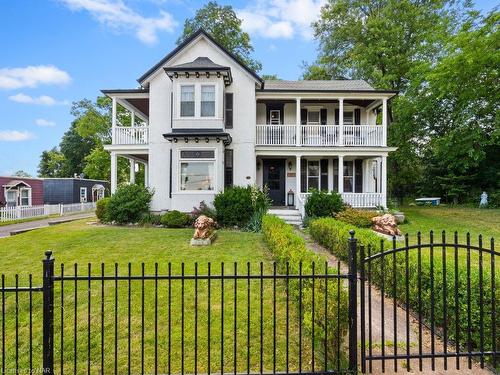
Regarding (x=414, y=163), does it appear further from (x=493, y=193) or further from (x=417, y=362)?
(x=417, y=362)

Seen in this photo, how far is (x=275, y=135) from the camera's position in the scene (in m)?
17.1

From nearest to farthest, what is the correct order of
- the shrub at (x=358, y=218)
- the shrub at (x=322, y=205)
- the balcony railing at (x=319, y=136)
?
the shrub at (x=358, y=218)
the shrub at (x=322, y=205)
the balcony railing at (x=319, y=136)

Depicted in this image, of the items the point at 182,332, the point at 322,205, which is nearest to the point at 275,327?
the point at 182,332

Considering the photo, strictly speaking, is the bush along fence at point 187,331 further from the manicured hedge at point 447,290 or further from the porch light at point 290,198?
the porch light at point 290,198

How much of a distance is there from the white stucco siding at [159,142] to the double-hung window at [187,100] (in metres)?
1.47

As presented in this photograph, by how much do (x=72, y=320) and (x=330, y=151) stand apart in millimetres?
14452

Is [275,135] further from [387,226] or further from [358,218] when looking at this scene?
[387,226]

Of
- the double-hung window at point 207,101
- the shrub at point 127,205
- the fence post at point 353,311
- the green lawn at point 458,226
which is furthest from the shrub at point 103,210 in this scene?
the fence post at point 353,311

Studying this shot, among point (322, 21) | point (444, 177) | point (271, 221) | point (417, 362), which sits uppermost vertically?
point (322, 21)

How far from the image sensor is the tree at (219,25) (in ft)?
98.9

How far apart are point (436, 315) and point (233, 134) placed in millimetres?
13484

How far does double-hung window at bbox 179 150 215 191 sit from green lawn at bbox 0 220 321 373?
17.8 ft

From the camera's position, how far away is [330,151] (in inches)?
659

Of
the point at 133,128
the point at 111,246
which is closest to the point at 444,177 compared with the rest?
the point at 133,128
